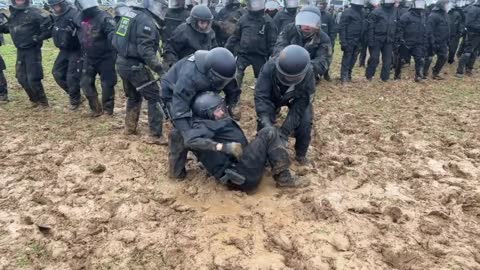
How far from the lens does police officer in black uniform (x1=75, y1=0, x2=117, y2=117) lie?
6047 mm

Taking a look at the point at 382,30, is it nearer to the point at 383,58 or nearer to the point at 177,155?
the point at 383,58

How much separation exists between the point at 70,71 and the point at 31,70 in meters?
0.65

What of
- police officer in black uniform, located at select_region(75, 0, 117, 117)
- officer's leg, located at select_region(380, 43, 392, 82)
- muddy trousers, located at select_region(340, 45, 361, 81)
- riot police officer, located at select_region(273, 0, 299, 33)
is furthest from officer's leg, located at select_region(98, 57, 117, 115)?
officer's leg, located at select_region(380, 43, 392, 82)

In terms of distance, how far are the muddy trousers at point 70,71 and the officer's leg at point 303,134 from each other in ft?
11.2

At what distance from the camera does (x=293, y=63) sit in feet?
13.4

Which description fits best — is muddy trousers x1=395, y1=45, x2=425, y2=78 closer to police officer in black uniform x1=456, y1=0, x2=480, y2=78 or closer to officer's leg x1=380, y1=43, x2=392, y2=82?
officer's leg x1=380, y1=43, x2=392, y2=82

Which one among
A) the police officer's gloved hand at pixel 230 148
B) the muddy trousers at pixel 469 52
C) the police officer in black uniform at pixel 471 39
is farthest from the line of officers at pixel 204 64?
the muddy trousers at pixel 469 52

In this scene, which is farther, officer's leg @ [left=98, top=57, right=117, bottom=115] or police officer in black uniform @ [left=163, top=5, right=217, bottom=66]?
officer's leg @ [left=98, top=57, right=117, bottom=115]

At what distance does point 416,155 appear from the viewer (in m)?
5.21

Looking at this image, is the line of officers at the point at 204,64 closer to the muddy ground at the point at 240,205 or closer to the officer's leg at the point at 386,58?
the officer's leg at the point at 386,58

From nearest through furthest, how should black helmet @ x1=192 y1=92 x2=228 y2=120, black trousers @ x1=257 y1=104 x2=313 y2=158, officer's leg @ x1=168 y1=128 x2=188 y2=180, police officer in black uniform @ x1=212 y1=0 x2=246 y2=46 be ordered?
black helmet @ x1=192 y1=92 x2=228 y2=120
officer's leg @ x1=168 y1=128 x2=188 y2=180
black trousers @ x1=257 y1=104 x2=313 y2=158
police officer in black uniform @ x1=212 y1=0 x2=246 y2=46

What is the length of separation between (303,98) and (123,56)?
2.27m

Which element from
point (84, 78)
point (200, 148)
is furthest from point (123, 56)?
point (200, 148)

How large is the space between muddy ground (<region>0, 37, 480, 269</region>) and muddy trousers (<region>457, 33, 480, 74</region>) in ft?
14.5
